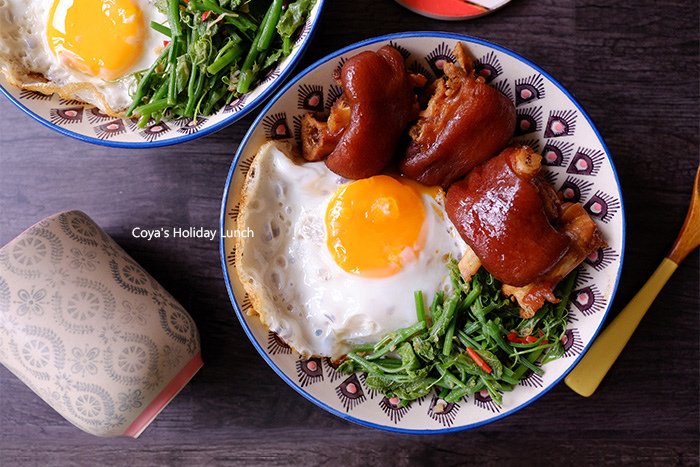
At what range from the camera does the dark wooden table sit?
2.43m

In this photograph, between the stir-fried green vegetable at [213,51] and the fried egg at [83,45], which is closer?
the stir-fried green vegetable at [213,51]

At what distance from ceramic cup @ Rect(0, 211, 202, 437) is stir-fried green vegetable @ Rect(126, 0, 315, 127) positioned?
599 mm

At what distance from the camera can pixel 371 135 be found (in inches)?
81.5

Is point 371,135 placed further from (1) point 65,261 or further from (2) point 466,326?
(1) point 65,261

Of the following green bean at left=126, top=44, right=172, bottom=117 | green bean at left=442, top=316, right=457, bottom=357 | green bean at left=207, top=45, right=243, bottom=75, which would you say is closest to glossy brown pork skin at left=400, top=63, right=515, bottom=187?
green bean at left=442, top=316, right=457, bottom=357

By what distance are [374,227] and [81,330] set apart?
1169 mm

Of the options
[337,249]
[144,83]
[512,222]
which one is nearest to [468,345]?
[512,222]

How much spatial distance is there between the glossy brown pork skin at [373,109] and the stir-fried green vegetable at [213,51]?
33 centimetres

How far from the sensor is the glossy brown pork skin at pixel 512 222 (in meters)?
2.02

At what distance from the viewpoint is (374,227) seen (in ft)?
7.34

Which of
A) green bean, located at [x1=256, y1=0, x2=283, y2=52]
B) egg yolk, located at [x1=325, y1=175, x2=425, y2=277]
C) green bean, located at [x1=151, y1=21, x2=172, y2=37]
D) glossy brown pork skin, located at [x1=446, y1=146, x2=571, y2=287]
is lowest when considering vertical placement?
egg yolk, located at [x1=325, y1=175, x2=425, y2=277]

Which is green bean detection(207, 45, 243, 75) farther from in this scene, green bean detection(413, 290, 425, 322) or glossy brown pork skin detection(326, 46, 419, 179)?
green bean detection(413, 290, 425, 322)

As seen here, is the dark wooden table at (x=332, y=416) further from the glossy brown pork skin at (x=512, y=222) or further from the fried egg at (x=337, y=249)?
the glossy brown pork skin at (x=512, y=222)

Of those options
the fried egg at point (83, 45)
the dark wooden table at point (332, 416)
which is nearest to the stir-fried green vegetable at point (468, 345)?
the dark wooden table at point (332, 416)
